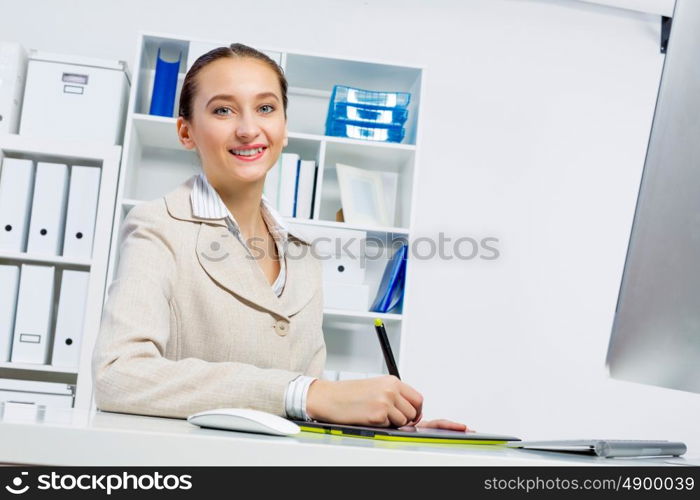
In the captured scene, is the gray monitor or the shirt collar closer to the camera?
the gray monitor

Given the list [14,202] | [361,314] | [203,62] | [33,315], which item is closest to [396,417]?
[203,62]

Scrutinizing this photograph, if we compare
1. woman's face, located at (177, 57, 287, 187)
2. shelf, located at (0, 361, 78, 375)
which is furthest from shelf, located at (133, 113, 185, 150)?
woman's face, located at (177, 57, 287, 187)

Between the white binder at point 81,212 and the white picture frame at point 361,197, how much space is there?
0.96 metres

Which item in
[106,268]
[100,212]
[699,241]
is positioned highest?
[699,241]

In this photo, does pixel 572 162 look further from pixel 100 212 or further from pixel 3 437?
pixel 3 437

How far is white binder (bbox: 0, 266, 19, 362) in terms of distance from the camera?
9.02 feet

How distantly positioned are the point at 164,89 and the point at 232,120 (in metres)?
1.70

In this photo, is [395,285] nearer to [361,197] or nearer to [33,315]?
[361,197]

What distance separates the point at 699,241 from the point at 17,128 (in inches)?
115

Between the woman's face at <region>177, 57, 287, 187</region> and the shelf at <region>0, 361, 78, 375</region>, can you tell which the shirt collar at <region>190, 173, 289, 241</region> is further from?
the shelf at <region>0, 361, 78, 375</region>

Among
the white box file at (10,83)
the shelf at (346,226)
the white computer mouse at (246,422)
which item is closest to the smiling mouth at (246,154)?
the white computer mouse at (246,422)

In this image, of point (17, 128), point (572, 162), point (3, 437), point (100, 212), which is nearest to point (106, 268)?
point (100, 212)
